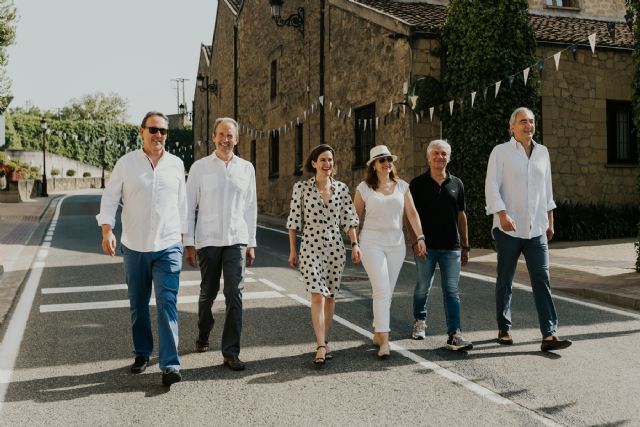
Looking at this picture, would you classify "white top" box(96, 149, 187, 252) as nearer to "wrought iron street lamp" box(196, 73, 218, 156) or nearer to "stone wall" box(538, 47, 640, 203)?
"stone wall" box(538, 47, 640, 203)

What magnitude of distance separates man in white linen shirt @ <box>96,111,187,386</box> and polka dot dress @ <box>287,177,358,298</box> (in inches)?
39.2

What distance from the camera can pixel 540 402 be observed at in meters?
4.30

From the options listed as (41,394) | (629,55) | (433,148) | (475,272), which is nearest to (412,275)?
(475,272)

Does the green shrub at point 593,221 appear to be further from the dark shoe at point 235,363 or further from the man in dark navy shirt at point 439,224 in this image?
the dark shoe at point 235,363

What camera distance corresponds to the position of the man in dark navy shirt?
5996 millimetres

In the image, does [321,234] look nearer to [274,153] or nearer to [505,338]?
[505,338]

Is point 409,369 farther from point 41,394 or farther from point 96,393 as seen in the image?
point 41,394

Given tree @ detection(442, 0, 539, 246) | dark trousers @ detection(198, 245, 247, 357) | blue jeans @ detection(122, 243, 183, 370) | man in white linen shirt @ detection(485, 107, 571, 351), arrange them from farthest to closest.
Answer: tree @ detection(442, 0, 539, 246) < man in white linen shirt @ detection(485, 107, 571, 351) < dark trousers @ detection(198, 245, 247, 357) < blue jeans @ detection(122, 243, 183, 370)

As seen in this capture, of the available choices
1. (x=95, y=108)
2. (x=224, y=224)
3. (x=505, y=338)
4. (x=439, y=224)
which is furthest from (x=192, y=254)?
(x=95, y=108)

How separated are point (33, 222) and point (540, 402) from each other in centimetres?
1942

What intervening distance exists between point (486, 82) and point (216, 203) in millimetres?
10444

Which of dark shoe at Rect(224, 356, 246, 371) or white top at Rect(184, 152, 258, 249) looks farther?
white top at Rect(184, 152, 258, 249)

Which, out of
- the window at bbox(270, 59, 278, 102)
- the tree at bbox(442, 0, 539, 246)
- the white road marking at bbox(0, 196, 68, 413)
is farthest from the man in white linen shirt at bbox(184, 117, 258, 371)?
the window at bbox(270, 59, 278, 102)

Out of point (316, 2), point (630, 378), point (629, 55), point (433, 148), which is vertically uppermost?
point (316, 2)
